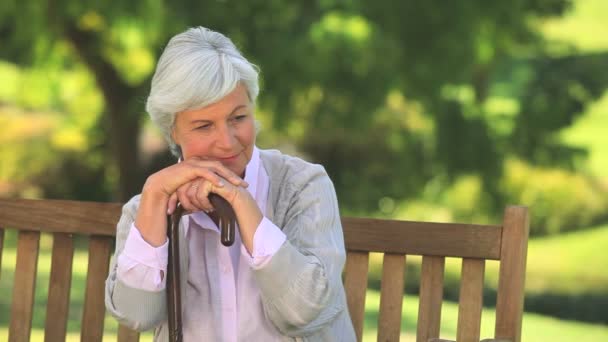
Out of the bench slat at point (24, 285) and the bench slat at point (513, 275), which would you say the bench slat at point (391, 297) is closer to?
the bench slat at point (513, 275)

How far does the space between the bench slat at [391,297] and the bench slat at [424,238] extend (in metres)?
0.04

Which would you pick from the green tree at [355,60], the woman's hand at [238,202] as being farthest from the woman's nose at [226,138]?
the green tree at [355,60]

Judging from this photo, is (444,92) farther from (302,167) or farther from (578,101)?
(302,167)

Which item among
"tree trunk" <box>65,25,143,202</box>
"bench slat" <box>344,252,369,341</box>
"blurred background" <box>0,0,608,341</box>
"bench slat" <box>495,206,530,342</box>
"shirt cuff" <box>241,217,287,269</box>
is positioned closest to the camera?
"shirt cuff" <box>241,217,287,269</box>

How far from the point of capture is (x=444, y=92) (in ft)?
36.0

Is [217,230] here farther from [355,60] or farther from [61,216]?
[355,60]

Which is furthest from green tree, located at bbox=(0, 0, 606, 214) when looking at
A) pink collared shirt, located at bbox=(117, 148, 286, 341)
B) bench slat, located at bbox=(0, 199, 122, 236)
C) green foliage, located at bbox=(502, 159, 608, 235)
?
pink collared shirt, located at bbox=(117, 148, 286, 341)

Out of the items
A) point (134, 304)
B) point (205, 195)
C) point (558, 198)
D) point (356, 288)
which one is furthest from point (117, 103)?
point (205, 195)

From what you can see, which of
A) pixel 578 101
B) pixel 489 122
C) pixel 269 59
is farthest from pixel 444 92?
pixel 269 59

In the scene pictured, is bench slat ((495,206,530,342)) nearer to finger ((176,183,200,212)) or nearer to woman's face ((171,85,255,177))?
woman's face ((171,85,255,177))

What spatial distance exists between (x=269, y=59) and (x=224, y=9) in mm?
759

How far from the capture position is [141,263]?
2.82 m

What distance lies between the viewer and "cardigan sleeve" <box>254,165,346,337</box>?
274 cm

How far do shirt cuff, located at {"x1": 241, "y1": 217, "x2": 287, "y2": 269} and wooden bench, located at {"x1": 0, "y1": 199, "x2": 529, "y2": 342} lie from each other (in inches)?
25.6
